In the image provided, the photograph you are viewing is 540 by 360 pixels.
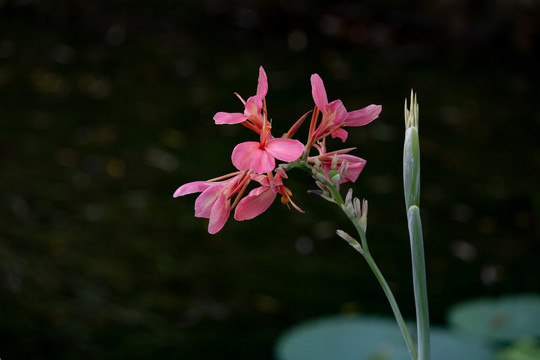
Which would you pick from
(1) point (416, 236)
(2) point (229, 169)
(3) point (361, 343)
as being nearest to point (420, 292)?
(1) point (416, 236)

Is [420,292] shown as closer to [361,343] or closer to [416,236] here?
[416,236]

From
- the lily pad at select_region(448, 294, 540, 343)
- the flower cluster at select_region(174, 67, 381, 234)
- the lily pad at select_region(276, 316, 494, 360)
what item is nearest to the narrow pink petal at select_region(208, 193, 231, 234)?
the flower cluster at select_region(174, 67, 381, 234)

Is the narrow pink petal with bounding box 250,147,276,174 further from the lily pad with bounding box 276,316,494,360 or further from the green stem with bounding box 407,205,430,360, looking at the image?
the lily pad with bounding box 276,316,494,360

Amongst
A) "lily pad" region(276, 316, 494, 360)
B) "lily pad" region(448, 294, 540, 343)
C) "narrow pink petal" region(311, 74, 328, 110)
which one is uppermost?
"lily pad" region(448, 294, 540, 343)

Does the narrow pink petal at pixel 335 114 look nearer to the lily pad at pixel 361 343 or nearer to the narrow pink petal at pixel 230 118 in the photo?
the narrow pink petal at pixel 230 118

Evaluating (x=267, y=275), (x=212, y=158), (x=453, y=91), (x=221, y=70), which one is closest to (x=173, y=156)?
(x=212, y=158)

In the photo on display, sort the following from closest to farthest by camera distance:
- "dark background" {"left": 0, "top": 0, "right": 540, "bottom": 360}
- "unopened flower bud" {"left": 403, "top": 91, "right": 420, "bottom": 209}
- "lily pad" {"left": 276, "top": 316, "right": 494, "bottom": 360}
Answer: "unopened flower bud" {"left": 403, "top": 91, "right": 420, "bottom": 209} → "lily pad" {"left": 276, "top": 316, "right": 494, "bottom": 360} → "dark background" {"left": 0, "top": 0, "right": 540, "bottom": 360}

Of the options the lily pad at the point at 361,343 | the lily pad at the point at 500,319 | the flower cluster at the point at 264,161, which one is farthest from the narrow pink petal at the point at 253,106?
the lily pad at the point at 500,319
